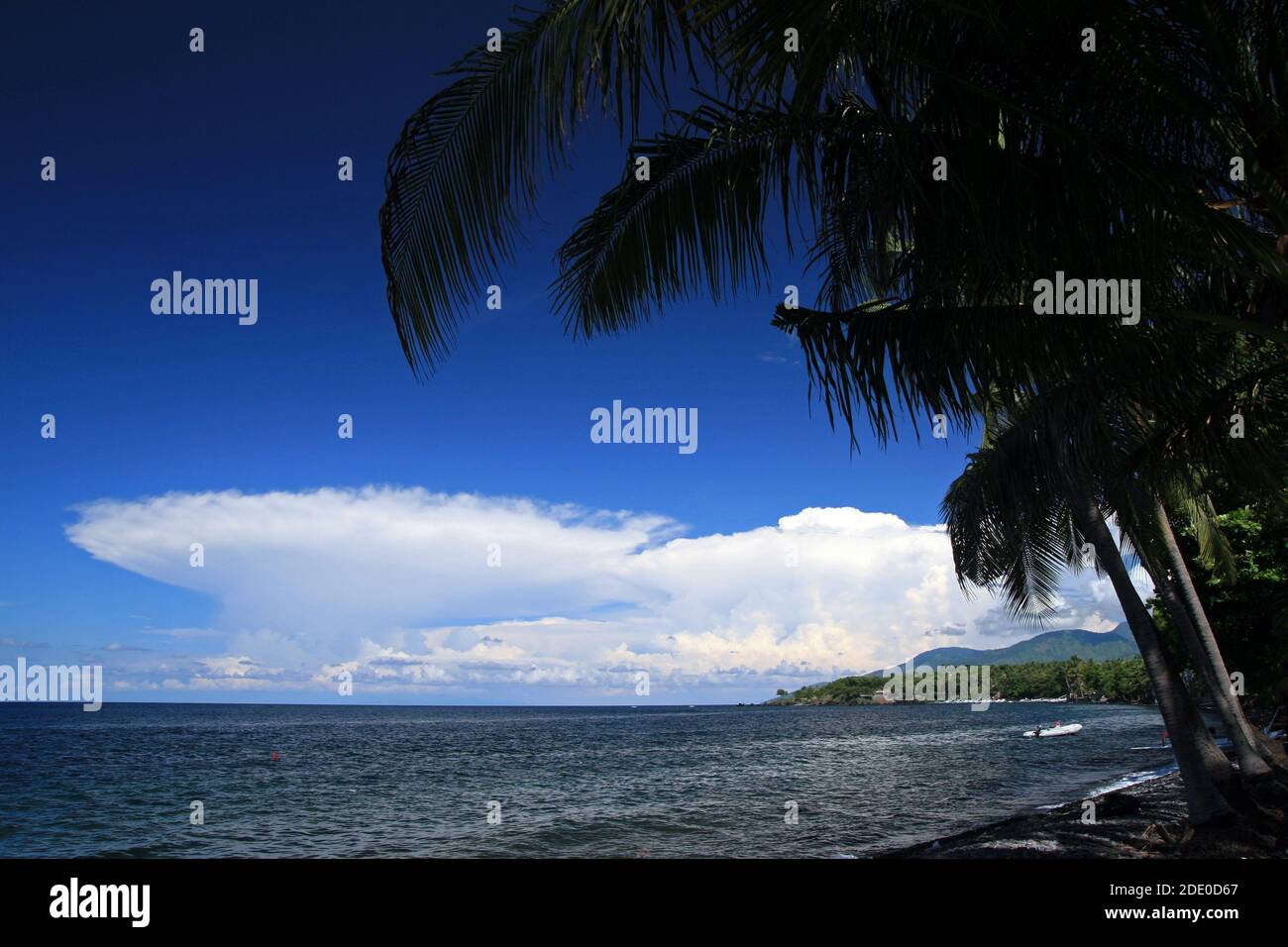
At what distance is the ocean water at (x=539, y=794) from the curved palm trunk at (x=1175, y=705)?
7369mm

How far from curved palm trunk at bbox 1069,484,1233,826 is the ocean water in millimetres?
7369

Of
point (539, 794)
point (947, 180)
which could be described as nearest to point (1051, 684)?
point (539, 794)

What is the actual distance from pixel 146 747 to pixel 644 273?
218ft

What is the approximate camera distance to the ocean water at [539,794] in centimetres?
2100

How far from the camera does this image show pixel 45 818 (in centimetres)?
2866

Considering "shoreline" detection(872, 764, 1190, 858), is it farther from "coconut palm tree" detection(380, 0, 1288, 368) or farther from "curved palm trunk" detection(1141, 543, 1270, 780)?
"coconut palm tree" detection(380, 0, 1288, 368)

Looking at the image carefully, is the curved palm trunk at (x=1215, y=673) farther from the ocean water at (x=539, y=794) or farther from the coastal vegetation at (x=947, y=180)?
the coastal vegetation at (x=947, y=180)

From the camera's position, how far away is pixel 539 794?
31.0 metres

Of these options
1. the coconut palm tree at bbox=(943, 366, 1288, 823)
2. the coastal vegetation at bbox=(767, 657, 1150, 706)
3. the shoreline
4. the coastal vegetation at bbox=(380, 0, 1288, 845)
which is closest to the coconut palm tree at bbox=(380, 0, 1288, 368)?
the coastal vegetation at bbox=(380, 0, 1288, 845)

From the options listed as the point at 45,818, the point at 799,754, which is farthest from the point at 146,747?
the point at 799,754

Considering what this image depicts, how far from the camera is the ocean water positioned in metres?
21.0

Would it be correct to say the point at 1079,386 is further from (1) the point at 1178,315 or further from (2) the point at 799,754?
(2) the point at 799,754
